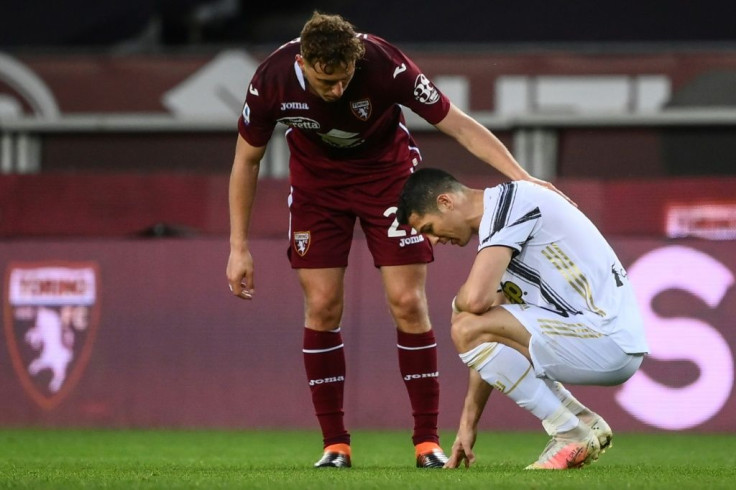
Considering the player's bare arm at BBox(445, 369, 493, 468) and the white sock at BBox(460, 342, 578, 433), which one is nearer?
the white sock at BBox(460, 342, 578, 433)

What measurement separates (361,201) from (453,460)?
1096 mm

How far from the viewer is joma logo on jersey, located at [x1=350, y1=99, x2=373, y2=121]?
216 inches

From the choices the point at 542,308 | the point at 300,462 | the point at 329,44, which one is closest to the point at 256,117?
the point at 329,44

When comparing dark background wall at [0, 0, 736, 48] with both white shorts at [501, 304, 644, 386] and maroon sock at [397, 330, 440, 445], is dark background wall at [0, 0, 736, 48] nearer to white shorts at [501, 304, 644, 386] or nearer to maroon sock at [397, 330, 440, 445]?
maroon sock at [397, 330, 440, 445]

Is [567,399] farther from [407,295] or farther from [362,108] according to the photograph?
[362,108]

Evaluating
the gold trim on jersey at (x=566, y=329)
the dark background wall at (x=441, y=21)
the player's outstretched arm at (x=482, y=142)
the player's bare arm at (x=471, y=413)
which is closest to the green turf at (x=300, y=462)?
the player's bare arm at (x=471, y=413)

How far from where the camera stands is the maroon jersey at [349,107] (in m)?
5.47

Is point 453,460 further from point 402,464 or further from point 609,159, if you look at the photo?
point 609,159

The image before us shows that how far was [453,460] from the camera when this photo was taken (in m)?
5.41

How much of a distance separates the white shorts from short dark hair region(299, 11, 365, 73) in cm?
104

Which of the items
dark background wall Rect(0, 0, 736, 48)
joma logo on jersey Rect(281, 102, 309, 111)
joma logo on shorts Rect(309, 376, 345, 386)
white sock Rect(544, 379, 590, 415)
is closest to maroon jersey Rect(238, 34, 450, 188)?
joma logo on jersey Rect(281, 102, 309, 111)

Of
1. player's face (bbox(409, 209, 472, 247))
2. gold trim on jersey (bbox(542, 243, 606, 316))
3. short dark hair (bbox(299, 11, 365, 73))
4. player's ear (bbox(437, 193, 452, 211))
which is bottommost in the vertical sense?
gold trim on jersey (bbox(542, 243, 606, 316))

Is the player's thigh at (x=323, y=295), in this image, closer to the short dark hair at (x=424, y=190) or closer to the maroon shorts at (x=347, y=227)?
the maroon shorts at (x=347, y=227)

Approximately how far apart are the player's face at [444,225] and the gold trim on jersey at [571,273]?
0.96ft
